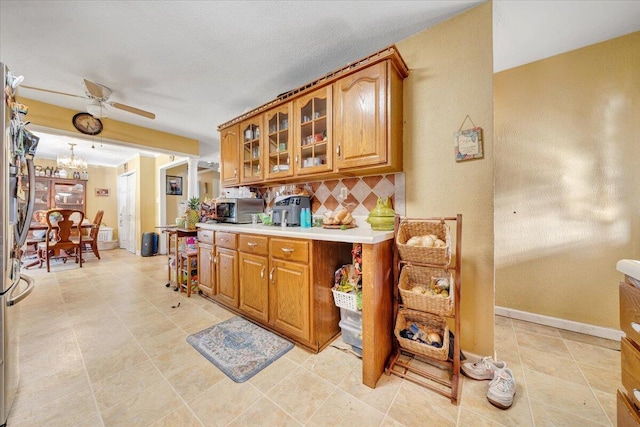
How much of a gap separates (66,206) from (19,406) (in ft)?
23.3

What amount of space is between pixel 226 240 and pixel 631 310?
2456mm

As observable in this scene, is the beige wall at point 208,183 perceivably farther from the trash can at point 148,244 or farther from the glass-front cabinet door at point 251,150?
the glass-front cabinet door at point 251,150

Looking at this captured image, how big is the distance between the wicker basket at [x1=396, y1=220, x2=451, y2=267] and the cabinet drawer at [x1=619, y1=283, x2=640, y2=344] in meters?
0.62

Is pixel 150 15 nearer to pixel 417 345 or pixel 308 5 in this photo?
pixel 308 5

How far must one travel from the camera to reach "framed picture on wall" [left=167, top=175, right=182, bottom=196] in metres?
5.71

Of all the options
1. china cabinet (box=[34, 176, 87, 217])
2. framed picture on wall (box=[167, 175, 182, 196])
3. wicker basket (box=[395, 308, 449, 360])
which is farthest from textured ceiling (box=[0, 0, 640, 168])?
china cabinet (box=[34, 176, 87, 217])

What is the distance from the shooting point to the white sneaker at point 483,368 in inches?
55.1

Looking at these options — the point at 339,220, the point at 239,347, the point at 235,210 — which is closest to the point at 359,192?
the point at 339,220

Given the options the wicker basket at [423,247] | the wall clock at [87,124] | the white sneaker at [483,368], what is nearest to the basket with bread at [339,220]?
the wicker basket at [423,247]

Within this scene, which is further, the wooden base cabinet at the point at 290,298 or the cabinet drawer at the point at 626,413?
the wooden base cabinet at the point at 290,298

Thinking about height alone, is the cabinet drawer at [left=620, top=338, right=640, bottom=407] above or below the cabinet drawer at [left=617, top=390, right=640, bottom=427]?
above

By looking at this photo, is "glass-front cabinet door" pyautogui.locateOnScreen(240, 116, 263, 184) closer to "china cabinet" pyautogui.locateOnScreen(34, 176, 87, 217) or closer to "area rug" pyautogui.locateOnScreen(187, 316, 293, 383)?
"area rug" pyautogui.locateOnScreen(187, 316, 293, 383)

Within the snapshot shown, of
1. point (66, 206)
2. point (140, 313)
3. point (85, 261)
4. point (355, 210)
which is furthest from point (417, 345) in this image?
point (66, 206)

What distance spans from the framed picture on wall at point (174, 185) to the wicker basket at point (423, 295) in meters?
6.08
